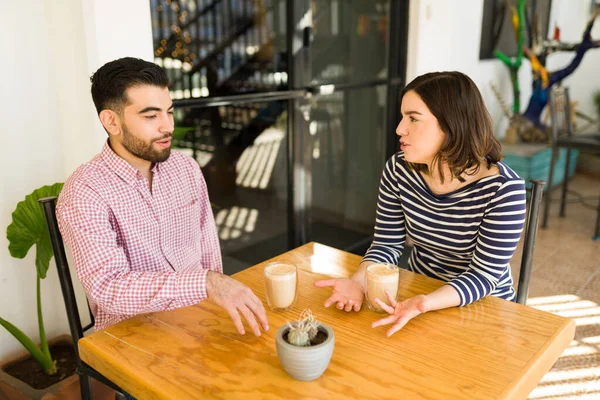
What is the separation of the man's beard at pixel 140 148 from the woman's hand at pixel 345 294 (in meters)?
0.55

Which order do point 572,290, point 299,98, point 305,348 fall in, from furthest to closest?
point 572,290 → point 299,98 → point 305,348

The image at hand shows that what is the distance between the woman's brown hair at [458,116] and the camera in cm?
151

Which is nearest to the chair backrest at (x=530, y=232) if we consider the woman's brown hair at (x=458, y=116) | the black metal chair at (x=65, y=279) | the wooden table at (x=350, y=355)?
the woman's brown hair at (x=458, y=116)

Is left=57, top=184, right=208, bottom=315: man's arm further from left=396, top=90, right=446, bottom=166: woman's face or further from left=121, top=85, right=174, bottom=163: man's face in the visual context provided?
left=396, top=90, right=446, bottom=166: woman's face

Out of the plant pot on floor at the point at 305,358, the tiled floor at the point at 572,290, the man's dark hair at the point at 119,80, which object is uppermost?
the man's dark hair at the point at 119,80

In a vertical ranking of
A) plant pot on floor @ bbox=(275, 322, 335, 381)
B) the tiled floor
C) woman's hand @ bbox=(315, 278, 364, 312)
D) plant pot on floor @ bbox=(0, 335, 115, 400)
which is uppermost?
plant pot on floor @ bbox=(275, 322, 335, 381)

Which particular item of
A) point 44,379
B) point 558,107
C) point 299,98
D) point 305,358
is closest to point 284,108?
point 299,98

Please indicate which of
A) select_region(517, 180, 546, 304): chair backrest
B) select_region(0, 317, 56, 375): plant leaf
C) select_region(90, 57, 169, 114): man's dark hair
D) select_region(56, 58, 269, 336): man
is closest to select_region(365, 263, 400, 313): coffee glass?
select_region(56, 58, 269, 336): man

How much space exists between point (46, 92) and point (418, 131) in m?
1.27

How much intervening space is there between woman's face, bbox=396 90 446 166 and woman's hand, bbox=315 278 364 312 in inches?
16.6

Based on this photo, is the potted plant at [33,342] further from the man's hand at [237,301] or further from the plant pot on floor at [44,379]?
the man's hand at [237,301]

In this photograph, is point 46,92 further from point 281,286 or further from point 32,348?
point 281,286

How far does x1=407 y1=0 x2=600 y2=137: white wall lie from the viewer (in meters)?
3.45

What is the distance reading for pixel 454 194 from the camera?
1.58 m
